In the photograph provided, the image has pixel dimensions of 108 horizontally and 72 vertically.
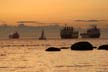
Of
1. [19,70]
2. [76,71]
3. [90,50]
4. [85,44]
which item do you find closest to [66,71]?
[76,71]

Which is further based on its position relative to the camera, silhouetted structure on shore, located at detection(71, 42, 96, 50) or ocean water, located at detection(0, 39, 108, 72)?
silhouetted structure on shore, located at detection(71, 42, 96, 50)

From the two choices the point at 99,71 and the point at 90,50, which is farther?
the point at 90,50

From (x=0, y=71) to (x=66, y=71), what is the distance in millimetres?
9183

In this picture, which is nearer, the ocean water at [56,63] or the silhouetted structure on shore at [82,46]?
the ocean water at [56,63]

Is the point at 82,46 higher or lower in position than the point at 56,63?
lower

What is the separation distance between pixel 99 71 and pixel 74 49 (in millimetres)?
63515

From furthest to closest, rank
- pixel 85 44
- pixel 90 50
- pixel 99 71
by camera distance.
A: pixel 90 50 < pixel 85 44 < pixel 99 71

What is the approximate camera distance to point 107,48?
126m

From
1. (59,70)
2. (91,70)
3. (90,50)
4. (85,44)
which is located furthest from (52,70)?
(90,50)

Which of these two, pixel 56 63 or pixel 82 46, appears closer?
pixel 56 63

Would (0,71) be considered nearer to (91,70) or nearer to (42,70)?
(42,70)

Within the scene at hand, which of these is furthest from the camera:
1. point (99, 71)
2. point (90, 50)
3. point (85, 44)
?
point (90, 50)

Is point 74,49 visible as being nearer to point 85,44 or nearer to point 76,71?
point 85,44

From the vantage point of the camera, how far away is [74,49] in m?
128
